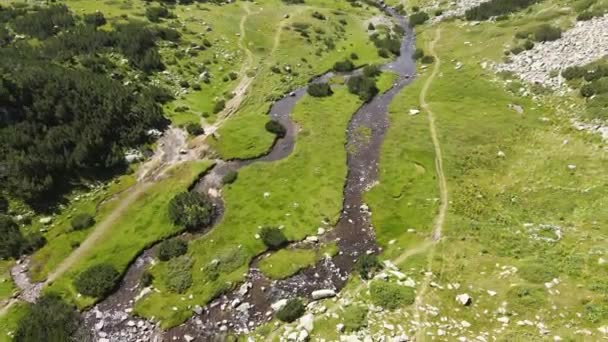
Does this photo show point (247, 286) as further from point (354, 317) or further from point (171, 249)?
point (354, 317)

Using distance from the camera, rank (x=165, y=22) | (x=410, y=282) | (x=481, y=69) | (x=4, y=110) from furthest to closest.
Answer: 1. (x=165, y=22)
2. (x=481, y=69)
3. (x=4, y=110)
4. (x=410, y=282)

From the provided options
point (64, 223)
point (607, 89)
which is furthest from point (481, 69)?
point (64, 223)

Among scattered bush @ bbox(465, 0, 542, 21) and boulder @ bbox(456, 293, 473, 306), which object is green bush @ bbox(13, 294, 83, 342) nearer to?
boulder @ bbox(456, 293, 473, 306)

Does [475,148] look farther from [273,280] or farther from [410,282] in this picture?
[273,280]

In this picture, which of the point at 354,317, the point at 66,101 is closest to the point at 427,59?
the point at 66,101

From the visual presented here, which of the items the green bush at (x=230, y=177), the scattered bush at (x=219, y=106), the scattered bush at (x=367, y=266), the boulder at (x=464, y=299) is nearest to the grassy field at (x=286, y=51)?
the scattered bush at (x=219, y=106)

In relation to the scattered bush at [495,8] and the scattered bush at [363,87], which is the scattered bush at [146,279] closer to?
the scattered bush at [363,87]

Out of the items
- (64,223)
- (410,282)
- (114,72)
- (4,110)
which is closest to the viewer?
(410,282)
